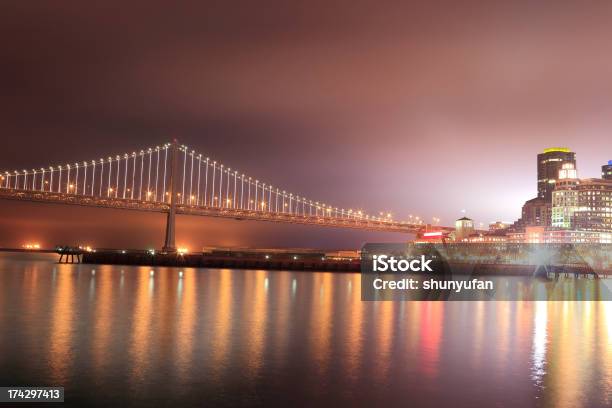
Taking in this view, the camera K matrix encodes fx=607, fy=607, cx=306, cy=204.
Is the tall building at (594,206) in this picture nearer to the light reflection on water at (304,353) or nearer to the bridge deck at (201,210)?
the bridge deck at (201,210)

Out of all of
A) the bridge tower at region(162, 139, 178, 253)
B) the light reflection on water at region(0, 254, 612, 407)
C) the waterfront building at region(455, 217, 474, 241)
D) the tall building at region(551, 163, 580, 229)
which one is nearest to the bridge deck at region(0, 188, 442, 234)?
the bridge tower at region(162, 139, 178, 253)

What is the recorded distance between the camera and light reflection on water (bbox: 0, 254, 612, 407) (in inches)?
411

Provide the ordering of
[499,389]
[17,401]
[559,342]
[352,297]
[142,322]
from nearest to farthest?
[17,401]
[499,389]
[559,342]
[142,322]
[352,297]

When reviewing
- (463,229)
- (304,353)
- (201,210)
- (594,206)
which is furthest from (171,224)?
(594,206)

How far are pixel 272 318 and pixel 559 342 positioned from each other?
9.09 m

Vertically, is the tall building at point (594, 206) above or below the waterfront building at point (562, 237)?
above

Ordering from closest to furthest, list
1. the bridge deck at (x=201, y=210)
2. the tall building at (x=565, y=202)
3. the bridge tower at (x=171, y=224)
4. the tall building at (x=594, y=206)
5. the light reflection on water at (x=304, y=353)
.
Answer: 1. the light reflection on water at (x=304, y=353)
2. the bridge deck at (x=201, y=210)
3. the bridge tower at (x=171, y=224)
4. the tall building at (x=594, y=206)
5. the tall building at (x=565, y=202)

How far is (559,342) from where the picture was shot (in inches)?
647

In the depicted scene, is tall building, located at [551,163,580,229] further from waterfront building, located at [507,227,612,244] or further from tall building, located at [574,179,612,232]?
waterfront building, located at [507,227,612,244]

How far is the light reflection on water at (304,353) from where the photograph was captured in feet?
34.3

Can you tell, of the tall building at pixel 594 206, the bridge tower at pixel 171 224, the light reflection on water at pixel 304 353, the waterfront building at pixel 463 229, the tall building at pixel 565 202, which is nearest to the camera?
the light reflection on water at pixel 304 353

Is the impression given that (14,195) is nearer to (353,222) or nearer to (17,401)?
(353,222)

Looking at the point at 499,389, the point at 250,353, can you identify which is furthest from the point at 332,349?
the point at 499,389

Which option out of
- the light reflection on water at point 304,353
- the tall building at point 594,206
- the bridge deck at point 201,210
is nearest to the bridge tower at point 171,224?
the bridge deck at point 201,210
